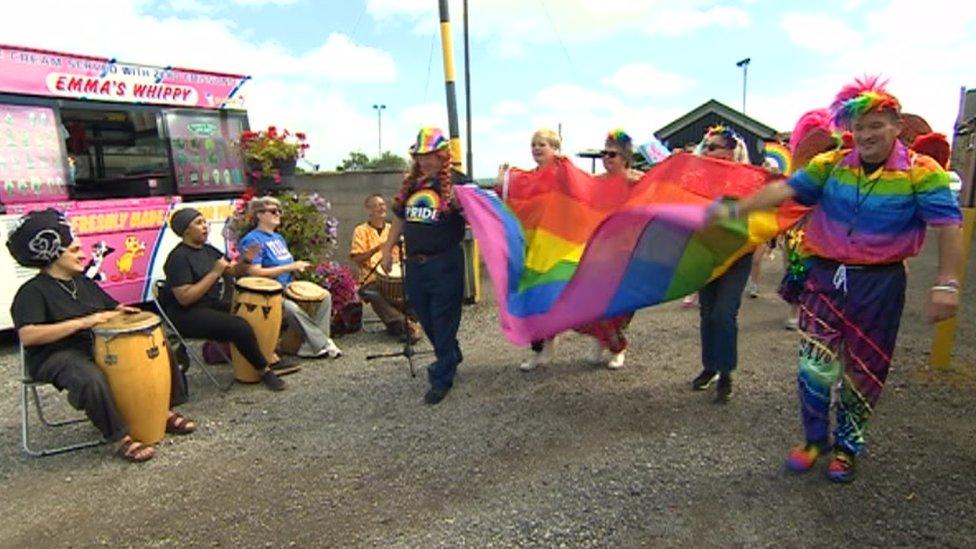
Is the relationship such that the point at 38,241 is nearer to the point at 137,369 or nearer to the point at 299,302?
the point at 137,369

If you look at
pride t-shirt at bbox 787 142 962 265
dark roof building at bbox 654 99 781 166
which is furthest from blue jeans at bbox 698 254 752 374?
dark roof building at bbox 654 99 781 166

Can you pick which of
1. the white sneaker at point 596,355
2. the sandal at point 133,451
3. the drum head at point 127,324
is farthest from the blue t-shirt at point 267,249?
the white sneaker at point 596,355

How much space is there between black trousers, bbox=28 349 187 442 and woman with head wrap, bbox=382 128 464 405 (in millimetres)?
1895

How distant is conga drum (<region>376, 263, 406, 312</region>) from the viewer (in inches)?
259

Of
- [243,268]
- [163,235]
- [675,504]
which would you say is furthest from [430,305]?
[163,235]

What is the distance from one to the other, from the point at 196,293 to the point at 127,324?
0.92 metres

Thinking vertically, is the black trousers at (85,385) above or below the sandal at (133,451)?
above

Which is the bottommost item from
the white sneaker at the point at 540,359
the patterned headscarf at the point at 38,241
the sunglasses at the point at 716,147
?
the white sneaker at the point at 540,359

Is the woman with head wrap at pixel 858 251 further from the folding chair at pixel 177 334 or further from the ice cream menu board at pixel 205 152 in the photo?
the ice cream menu board at pixel 205 152

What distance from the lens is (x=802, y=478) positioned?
3221 millimetres

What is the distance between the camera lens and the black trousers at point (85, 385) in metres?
3.79

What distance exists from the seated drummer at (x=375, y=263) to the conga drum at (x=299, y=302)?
591 mm

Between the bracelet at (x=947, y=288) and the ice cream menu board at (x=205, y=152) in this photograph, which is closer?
the bracelet at (x=947, y=288)

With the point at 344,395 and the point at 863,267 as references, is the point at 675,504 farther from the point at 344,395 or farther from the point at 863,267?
the point at 344,395
